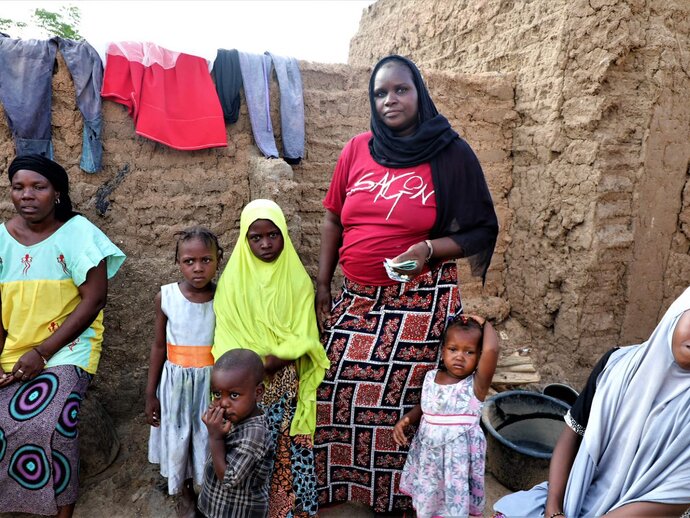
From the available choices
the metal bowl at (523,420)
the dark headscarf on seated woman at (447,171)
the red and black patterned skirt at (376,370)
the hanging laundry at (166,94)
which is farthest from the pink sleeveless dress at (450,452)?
the hanging laundry at (166,94)

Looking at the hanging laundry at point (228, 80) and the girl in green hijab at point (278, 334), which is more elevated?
the hanging laundry at point (228, 80)

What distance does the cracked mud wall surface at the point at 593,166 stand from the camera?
10.6ft

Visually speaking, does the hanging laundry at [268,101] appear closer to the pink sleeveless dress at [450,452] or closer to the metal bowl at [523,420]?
the pink sleeveless dress at [450,452]

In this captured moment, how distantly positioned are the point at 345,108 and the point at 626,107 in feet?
6.56

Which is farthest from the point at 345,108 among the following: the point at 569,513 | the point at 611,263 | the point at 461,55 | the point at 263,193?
the point at 569,513

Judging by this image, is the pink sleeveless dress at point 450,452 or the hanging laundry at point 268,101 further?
the hanging laundry at point 268,101

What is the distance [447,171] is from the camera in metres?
1.97

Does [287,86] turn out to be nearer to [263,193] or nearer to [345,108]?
[345,108]

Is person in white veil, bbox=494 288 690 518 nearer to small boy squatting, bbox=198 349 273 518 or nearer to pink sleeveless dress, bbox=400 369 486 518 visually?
pink sleeveless dress, bbox=400 369 486 518

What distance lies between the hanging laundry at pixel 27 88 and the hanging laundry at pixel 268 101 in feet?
3.66

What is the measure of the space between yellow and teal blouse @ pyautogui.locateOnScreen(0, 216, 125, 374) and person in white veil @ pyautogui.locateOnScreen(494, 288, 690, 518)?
2.11 metres

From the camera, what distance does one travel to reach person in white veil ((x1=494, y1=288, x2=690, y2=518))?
1.41m

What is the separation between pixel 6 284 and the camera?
221 cm

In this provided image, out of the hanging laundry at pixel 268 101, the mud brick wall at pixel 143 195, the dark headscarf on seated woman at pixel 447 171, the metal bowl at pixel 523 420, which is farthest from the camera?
the hanging laundry at pixel 268 101
